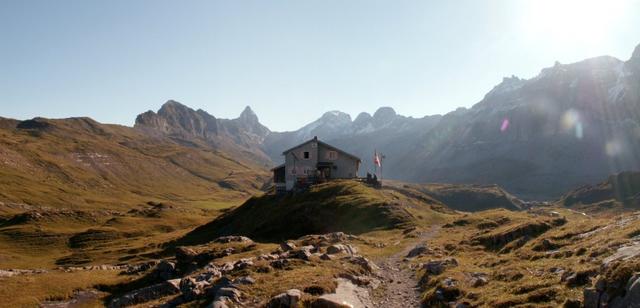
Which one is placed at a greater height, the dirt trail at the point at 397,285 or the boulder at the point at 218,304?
the boulder at the point at 218,304

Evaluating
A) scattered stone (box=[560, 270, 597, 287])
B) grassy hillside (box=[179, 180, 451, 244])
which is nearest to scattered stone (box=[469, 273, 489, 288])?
scattered stone (box=[560, 270, 597, 287])

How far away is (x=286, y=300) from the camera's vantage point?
2130cm

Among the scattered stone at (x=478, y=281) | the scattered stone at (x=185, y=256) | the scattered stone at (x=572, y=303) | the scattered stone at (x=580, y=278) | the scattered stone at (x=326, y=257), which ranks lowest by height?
the scattered stone at (x=185, y=256)

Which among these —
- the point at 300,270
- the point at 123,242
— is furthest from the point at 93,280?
the point at 123,242

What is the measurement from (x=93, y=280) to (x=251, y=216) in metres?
44.7

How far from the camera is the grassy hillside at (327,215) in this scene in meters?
69.1

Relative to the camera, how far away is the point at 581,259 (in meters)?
22.4

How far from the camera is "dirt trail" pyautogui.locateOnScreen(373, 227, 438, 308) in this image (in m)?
24.5

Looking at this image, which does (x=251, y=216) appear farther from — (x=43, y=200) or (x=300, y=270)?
(x=43, y=200)

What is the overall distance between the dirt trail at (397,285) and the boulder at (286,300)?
4897mm

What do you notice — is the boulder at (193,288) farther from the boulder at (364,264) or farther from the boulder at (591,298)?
the boulder at (591,298)

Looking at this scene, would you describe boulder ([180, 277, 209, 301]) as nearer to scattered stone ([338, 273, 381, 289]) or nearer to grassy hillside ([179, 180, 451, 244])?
scattered stone ([338, 273, 381, 289])

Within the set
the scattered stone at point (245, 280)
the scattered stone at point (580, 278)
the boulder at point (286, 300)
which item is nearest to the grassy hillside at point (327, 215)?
the scattered stone at point (245, 280)

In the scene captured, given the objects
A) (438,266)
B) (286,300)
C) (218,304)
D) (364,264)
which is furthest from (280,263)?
(438,266)
